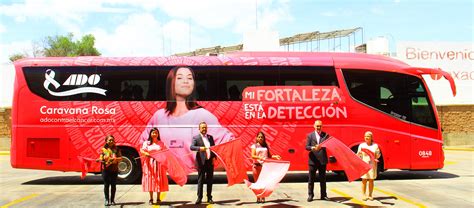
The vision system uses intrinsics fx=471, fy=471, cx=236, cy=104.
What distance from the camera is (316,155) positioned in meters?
10.6

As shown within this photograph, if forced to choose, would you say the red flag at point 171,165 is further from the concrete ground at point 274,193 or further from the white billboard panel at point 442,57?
the white billboard panel at point 442,57

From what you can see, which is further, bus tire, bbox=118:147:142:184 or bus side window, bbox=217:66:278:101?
bus tire, bbox=118:147:142:184

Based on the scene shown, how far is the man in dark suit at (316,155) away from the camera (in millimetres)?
10477

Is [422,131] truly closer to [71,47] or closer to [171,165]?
[171,165]

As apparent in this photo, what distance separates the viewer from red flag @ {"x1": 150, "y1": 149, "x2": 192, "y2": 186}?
10.0m

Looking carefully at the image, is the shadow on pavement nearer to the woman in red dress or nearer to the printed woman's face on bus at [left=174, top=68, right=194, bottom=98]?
the printed woman's face on bus at [left=174, top=68, right=194, bottom=98]

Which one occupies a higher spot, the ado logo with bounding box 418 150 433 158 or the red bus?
the red bus

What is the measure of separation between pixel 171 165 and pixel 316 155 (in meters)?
3.25

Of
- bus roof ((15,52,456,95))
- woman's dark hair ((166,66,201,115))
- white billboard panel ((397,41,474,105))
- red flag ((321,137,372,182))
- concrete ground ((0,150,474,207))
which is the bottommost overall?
concrete ground ((0,150,474,207))

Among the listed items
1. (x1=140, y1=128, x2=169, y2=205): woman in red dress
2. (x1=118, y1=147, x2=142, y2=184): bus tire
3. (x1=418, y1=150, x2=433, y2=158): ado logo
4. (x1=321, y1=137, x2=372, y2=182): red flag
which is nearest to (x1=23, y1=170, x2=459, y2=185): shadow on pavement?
(x1=118, y1=147, x2=142, y2=184): bus tire

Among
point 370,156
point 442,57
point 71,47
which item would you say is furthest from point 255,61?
point 71,47

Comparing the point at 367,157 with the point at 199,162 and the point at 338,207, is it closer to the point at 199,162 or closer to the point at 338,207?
the point at 338,207

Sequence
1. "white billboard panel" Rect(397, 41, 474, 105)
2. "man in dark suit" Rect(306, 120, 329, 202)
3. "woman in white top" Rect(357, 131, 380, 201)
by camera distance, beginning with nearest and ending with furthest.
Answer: "woman in white top" Rect(357, 131, 380, 201)
"man in dark suit" Rect(306, 120, 329, 202)
"white billboard panel" Rect(397, 41, 474, 105)

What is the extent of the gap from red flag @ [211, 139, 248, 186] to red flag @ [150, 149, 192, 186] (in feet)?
3.12
